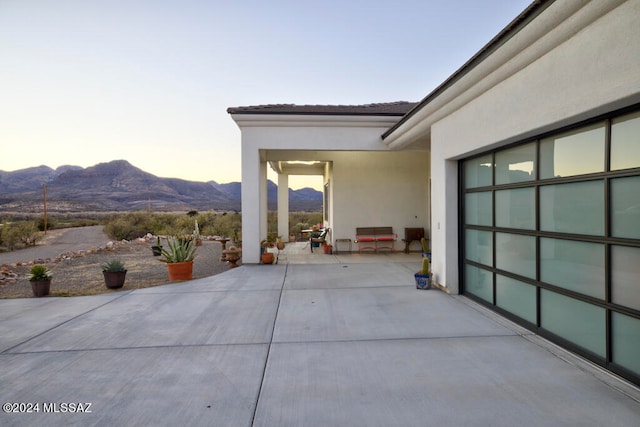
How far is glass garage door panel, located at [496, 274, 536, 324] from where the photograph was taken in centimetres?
473

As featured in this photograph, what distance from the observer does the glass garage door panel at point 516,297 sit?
15.5ft

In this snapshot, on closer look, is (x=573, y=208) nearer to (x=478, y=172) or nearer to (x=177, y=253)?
(x=478, y=172)

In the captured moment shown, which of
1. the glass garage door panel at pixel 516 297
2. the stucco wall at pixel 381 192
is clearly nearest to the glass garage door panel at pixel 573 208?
the glass garage door panel at pixel 516 297

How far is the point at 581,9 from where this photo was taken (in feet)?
10.5

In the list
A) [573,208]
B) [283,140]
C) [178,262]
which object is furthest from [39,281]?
[573,208]

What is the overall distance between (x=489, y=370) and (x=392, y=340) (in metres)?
1.23

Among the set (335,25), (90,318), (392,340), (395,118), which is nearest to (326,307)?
(392,340)

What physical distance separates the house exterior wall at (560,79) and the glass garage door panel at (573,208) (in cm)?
75

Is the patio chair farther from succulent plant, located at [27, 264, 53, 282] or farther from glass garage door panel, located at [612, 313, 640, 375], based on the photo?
glass garage door panel, located at [612, 313, 640, 375]

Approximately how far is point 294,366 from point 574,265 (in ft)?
11.2

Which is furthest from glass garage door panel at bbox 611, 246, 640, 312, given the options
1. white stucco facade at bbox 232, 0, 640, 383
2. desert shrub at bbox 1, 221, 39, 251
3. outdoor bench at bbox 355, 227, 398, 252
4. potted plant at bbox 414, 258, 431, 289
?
desert shrub at bbox 1, 221, 39, 251

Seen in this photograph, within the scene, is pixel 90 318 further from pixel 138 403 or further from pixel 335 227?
A: pixel 335 227

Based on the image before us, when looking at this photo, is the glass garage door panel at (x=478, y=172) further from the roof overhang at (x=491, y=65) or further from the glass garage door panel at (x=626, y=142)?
the glass garage door panel at (x=626, y=142)

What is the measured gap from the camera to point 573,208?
156 inches
